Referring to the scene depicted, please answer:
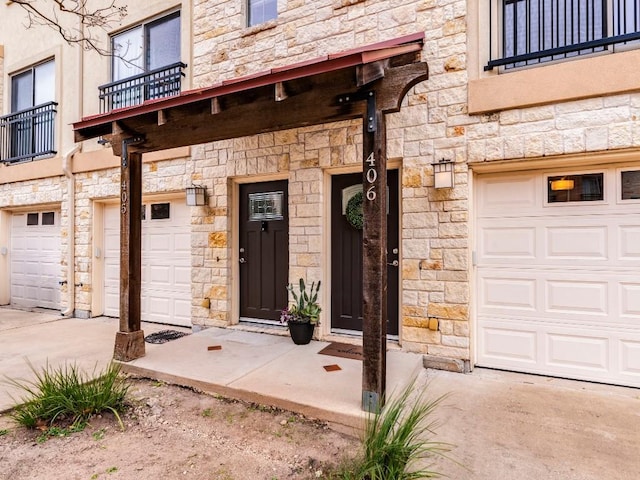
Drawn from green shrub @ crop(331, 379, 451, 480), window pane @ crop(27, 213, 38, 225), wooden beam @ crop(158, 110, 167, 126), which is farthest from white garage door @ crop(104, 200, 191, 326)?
green shrub @ crop(331, 379, 451, 480)

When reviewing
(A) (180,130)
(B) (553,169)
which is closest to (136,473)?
(A) (180,130)

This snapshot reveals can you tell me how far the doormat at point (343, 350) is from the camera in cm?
370

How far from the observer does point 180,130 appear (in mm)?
3533

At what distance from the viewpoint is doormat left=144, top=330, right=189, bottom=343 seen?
4.50 meters

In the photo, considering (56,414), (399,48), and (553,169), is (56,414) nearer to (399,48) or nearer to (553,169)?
(399,48)

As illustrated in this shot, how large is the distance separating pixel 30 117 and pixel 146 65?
302 cm

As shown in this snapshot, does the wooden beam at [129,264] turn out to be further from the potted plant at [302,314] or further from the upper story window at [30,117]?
the upper story window at [30,117]

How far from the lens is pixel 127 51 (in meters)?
5.66

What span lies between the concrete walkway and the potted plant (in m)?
0.15

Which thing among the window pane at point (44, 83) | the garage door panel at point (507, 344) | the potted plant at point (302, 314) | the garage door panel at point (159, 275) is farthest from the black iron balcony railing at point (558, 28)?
the window pane at point (44, 83)

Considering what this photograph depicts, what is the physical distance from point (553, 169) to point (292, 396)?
3.11 metres

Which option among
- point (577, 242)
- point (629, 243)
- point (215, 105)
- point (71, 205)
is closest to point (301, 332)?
point (215, 105)

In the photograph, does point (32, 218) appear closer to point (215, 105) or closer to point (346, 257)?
point (215, 105)

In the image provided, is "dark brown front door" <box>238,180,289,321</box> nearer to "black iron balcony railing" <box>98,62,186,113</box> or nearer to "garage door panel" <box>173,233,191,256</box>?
"garage door panel" <box>173,233,191,256</box>
